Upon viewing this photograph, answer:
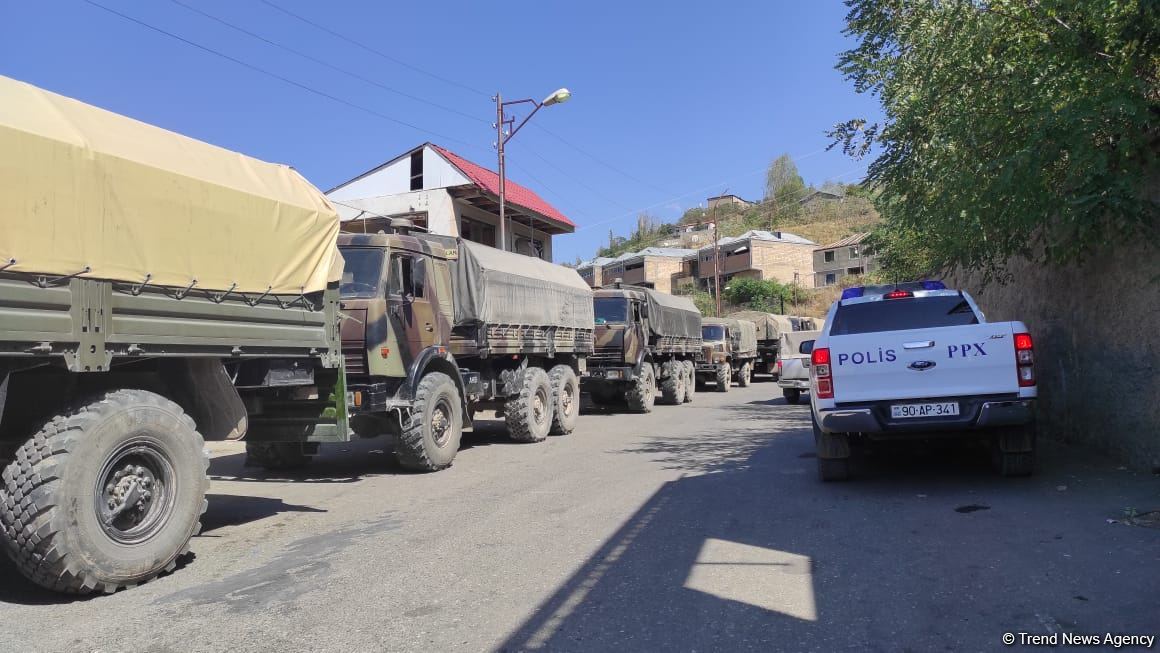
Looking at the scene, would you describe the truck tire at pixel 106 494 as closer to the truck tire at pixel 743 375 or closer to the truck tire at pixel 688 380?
the truck tire at pixel 688 380

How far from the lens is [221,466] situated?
9828 mm

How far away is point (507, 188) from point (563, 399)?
57.6 ft

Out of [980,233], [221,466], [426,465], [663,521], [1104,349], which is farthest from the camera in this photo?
[221,466]

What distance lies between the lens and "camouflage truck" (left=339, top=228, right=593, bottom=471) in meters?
8.02

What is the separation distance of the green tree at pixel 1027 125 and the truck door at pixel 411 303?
5.59 meters

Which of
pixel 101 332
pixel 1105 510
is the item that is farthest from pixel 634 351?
pixel 101 332

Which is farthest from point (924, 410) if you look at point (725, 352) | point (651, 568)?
point (725, 352)

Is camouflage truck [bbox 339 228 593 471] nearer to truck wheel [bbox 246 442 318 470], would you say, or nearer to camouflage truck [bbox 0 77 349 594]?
truck wheel [bbox 246 442 318 470]

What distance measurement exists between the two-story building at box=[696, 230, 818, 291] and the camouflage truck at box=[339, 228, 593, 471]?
181ft

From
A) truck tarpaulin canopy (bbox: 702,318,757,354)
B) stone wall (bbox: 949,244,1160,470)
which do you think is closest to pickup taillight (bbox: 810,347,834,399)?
stone wall (bbox: 949,244,1160,470)

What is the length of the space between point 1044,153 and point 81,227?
706 centimetres

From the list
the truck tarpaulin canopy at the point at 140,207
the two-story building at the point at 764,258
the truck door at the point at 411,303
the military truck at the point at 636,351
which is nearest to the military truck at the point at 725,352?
the military truck at the point at 636,351

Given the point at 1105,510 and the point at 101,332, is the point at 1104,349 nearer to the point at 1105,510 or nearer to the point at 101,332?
the point at 1105,510

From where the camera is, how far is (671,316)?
19.5 meters
